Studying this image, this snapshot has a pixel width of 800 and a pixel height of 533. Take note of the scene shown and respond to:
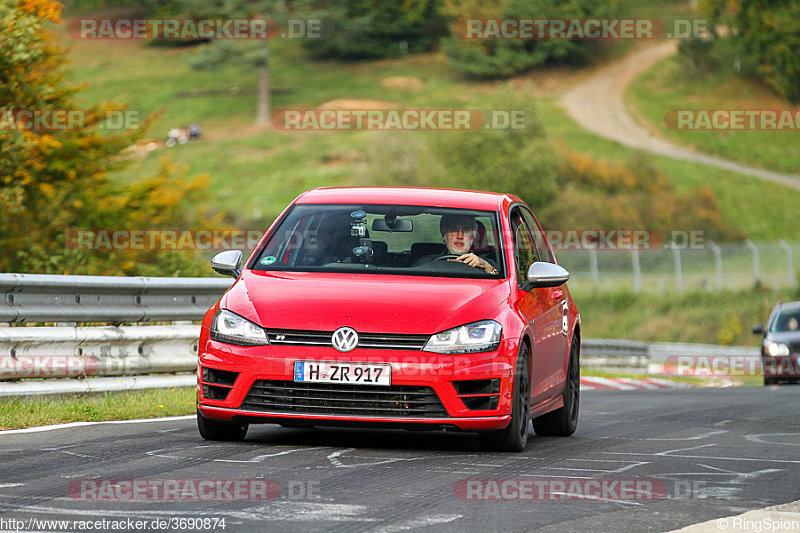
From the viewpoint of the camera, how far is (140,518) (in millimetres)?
5754

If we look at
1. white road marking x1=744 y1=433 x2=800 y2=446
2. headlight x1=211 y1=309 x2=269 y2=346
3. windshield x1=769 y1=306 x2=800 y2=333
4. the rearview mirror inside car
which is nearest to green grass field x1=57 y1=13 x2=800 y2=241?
windshield x1=769 y1=306 x2=800 y2=333

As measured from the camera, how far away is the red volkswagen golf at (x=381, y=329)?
8.09 meters

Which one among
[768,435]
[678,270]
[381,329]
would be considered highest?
[381,329]

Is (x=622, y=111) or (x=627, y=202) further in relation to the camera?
(x=622, y=111)

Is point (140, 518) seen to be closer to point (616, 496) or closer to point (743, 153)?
point (616, 496)

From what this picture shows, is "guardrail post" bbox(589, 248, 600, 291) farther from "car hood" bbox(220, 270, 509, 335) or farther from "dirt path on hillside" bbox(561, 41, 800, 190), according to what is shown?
"dirt path on hillside" bbox(561, 41, 800, 190)

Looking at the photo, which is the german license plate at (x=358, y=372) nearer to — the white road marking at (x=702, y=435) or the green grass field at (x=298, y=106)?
the white road marking at (x=702, y=435)

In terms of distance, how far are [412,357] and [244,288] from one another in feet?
4.15

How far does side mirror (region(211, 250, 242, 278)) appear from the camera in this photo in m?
9.17

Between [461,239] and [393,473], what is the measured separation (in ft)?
7.71

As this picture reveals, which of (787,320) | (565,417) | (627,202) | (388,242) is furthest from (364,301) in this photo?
(627,202)

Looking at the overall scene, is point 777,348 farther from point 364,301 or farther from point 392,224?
point 364,301

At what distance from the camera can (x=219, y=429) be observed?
28.4 feet

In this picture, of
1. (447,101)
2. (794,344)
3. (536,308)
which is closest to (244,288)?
(536,308)
